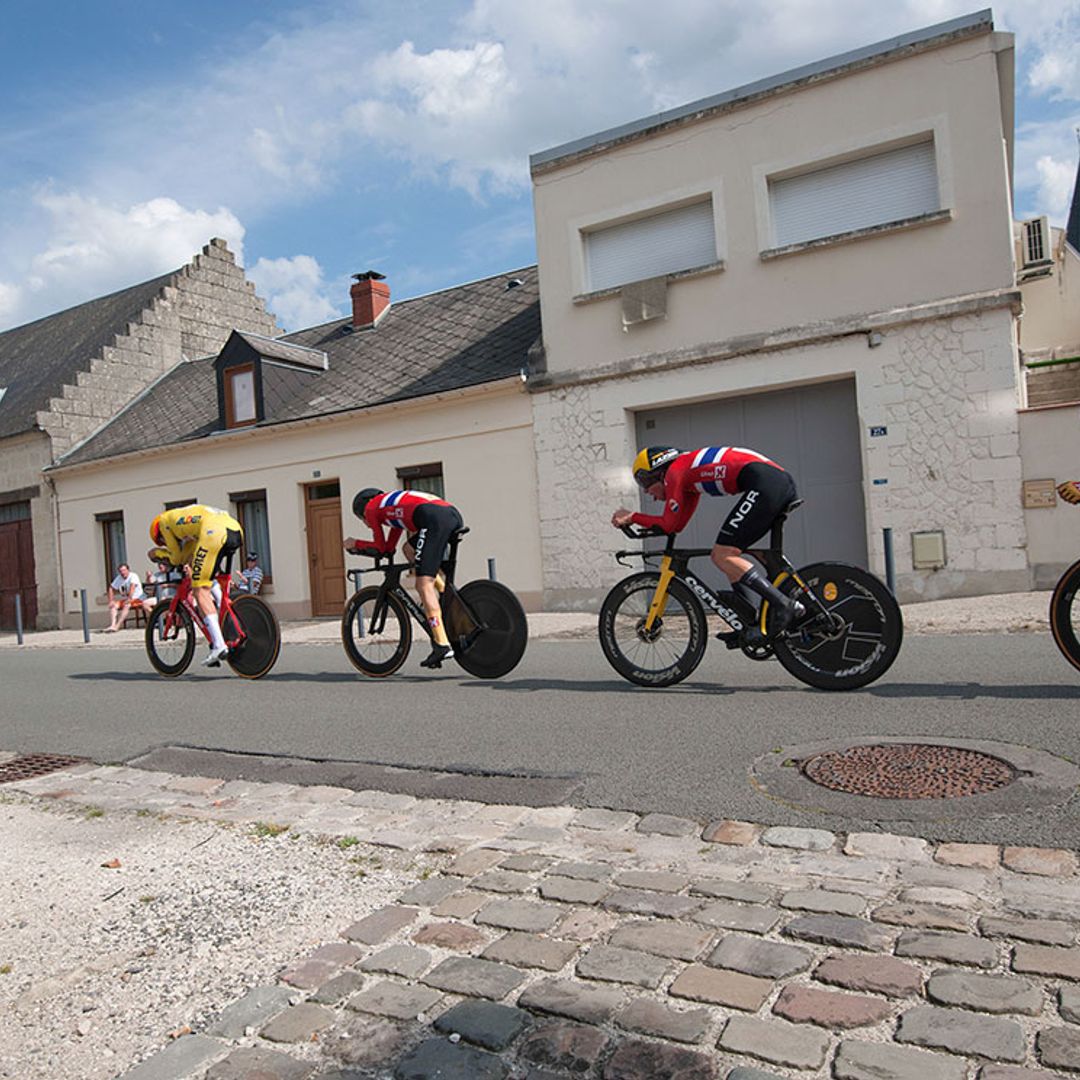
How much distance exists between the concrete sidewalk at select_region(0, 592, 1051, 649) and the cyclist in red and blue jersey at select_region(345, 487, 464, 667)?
4.38 m

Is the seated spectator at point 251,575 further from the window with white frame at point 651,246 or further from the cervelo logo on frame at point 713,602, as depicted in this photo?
the cervelo logo on frame at point 713,602

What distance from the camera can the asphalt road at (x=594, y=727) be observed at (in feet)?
14.6

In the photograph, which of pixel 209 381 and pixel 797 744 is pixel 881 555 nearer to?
pixel 797 744

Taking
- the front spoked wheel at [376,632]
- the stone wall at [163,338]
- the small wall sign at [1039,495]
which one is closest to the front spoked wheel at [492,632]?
the front spoked wheel at [376,632]

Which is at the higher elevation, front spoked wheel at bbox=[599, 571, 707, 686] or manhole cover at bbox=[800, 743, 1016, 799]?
front spoked wheel at bbox=[599, 571, 707, 686]

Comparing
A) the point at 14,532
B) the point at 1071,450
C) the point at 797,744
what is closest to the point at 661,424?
the point at 1071,450

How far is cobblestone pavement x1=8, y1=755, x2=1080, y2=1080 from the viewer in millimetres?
2346

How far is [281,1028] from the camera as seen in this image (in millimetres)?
2617

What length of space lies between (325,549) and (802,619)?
1457cm

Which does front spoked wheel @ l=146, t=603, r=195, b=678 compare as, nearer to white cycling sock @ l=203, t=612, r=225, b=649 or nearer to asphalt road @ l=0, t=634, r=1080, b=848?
asphalt road @ l=0, t=634, r=1080, b=848

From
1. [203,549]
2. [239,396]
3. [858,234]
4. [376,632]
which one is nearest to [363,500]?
[376,632]

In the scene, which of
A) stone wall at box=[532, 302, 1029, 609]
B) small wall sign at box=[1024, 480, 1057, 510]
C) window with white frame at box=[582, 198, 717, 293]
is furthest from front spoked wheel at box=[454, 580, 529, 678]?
window with white frame at box=[582, 198, 717, 293]

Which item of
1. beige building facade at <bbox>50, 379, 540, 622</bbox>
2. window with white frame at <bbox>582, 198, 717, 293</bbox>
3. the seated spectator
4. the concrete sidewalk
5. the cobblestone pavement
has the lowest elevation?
the cobblestone pavement

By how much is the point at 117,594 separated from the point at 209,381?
20.4 ft
